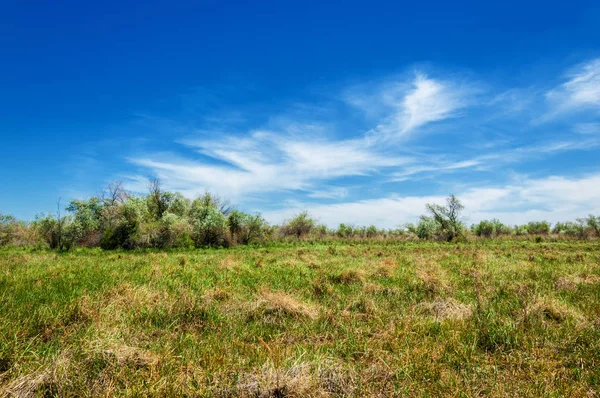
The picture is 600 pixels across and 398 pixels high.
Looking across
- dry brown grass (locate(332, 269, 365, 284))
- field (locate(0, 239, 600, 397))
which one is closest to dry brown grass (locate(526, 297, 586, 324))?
field (locate(0, 239, 600, 397))

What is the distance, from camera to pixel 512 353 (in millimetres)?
A: 4188

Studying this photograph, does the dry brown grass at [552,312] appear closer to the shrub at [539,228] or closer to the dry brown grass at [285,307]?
the dry brown grass at [285,307]

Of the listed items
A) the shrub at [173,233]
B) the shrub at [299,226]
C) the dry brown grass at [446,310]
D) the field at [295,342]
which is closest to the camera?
the field at [295,342]

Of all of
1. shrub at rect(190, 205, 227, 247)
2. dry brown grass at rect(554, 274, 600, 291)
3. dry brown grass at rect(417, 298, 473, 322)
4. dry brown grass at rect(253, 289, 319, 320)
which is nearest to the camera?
dry brown grass at rect(417, 298, 473, 322)

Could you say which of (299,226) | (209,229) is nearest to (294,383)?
(209,229)

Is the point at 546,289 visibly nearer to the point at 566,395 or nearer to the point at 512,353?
the point at 512,353

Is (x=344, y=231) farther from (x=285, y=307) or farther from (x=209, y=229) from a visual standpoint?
(x=285, y=307)

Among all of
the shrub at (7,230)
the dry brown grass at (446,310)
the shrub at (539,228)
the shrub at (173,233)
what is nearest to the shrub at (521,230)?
the shrub at (539,228)

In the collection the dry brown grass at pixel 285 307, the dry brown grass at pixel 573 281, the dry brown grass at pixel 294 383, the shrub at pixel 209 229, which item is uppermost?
the shrub at pixel 209 229

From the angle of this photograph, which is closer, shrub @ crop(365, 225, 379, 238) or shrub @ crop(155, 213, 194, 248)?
shrub @ crop(155, 213, 194, 248)

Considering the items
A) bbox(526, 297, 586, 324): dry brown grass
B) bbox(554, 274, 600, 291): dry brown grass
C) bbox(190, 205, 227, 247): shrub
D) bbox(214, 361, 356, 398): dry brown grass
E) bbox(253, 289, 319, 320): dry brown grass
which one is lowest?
bbox(214, 361, 356, 398): dry brown grass

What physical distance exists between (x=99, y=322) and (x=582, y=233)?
6559cm

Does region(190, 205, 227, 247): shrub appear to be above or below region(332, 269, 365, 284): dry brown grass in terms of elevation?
above

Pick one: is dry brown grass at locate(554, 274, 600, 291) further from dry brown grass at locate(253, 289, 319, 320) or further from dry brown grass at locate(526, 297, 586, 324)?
dry brown grass at locate(253, 289, 319, 320)
